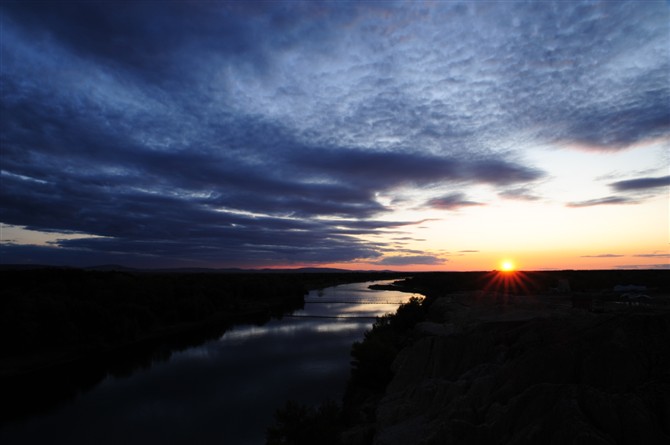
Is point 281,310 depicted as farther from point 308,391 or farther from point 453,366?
point 453,366

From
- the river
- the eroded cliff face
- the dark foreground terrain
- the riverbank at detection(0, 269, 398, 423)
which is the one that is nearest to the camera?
the eroded cliff face

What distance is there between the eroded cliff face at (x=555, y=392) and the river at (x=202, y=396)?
9.40 metres

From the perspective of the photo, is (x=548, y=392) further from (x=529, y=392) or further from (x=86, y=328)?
(x=86, y=328)

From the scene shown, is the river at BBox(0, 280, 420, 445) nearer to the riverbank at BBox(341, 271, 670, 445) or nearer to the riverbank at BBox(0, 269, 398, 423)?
the riverbank at BBox(0, 269, 398, 423)

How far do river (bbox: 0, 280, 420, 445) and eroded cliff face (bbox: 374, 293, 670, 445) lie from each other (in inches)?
370

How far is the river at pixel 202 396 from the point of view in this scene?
2225 centimetres

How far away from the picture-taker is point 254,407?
83.3ft

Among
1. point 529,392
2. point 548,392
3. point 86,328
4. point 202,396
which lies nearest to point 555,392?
point 548,392

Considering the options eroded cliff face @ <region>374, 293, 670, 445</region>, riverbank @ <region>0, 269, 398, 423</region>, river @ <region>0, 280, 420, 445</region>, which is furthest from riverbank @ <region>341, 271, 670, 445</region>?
riverbank @ <region>0, 269, 398, 423</region>

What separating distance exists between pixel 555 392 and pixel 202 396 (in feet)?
74.5

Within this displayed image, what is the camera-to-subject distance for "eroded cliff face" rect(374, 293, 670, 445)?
406 inches

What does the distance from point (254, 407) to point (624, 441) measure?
19915 mm

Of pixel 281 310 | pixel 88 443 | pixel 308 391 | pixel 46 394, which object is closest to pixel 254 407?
pixel 308 391

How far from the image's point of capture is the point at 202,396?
91.7 ft
